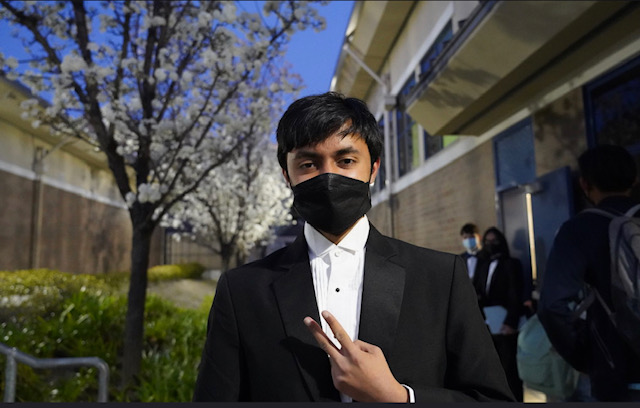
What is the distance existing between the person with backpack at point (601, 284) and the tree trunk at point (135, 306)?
3992mm

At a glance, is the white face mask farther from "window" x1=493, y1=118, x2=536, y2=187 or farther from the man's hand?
the man's hand

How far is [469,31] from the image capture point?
4949 millimetres

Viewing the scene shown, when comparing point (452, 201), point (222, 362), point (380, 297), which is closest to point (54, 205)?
point (452, 201)

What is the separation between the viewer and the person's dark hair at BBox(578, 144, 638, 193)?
2244mm

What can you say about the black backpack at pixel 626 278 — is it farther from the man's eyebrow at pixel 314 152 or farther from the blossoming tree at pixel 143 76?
the blossoming tree at pixel 143 76

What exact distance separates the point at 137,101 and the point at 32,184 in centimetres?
886

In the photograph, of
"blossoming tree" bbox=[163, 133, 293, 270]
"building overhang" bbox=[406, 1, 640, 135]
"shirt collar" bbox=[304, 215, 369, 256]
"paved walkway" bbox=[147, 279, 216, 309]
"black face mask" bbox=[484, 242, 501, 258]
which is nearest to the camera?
"shirt collar" bbox=[304, 215, 369, 256]

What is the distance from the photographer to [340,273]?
1290 mm

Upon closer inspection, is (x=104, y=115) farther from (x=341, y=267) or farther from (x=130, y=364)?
(x=341, y=267)

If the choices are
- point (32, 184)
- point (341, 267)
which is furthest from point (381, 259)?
point (32, 184)

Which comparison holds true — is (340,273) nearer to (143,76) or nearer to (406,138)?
(143,76)

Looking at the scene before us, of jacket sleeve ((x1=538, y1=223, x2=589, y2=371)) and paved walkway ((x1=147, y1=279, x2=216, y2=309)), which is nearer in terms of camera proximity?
jacket sleeve ((x1=538, y1=223, x2=589, y2=371))

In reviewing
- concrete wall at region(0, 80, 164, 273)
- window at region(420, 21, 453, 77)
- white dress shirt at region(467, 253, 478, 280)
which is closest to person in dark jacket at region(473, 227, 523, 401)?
white dress shirt at region(467, 253, 478, 280)

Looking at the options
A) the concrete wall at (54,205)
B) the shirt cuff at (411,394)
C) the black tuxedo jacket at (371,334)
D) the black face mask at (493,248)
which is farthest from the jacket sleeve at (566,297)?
the concrete wall at (54,205)
